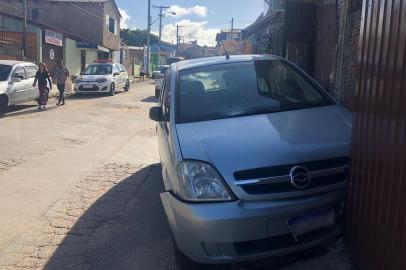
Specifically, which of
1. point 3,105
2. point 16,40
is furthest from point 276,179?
point 16,40

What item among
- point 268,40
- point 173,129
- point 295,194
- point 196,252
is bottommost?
point 196,252

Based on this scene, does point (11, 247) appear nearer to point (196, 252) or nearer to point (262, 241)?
point (196, 252)

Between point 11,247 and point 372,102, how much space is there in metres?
3.48

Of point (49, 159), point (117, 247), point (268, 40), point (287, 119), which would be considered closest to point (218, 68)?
point (287, 119)

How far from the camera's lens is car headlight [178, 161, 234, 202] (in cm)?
336

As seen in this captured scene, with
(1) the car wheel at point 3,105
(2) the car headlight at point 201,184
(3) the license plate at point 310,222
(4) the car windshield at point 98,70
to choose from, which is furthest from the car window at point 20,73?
(3) the license plate at point 310,222

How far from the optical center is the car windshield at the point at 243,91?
4.50 meters

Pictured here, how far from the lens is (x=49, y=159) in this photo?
8.31m

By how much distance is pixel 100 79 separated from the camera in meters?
22.7

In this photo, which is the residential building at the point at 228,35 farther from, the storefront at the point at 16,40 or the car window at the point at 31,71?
the car window at the point at 31,71

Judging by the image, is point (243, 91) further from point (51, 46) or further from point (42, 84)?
point (51, 46)

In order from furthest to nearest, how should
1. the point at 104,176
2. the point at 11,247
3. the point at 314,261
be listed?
the point at 104,176, the point at 11,247, the point at 314,261

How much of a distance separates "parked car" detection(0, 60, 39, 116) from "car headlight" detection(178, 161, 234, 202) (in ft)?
40.6

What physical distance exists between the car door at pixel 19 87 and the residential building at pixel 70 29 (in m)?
15.6
